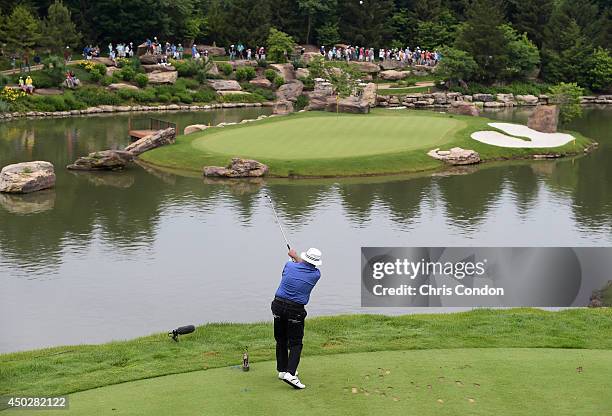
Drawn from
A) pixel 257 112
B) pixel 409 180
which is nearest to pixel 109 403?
pixel 409 180

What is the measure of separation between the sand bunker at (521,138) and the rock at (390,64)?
144ft

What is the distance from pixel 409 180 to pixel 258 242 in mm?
14521

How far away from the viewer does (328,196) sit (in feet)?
131

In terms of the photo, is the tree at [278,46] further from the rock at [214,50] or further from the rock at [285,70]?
the rock at [214,50]

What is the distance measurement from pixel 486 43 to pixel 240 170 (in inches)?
2282

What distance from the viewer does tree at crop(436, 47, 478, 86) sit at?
9238cm

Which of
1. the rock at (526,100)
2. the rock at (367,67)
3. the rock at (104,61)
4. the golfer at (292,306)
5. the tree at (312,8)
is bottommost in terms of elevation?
the rock at (526,100)

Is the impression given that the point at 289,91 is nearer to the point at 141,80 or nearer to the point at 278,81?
the point at 278,81

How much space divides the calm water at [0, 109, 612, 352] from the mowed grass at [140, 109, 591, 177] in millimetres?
1573

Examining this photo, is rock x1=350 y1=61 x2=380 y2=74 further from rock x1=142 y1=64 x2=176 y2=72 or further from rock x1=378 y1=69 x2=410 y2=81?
rock x1=142 y1=64 x2=176 y2=72

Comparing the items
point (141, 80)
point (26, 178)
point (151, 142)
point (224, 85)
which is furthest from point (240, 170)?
point (224, 85)

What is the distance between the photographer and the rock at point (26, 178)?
40094mm

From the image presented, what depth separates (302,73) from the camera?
92.4 metres

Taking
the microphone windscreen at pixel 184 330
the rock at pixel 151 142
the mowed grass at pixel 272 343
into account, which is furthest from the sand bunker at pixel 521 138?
the microphone windscreen at pixel 184 330
